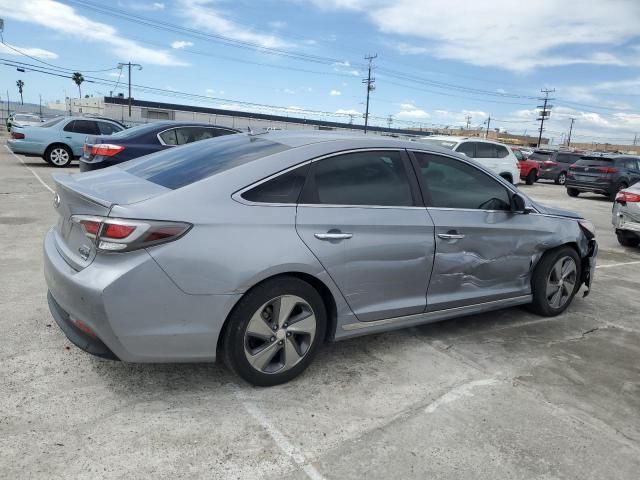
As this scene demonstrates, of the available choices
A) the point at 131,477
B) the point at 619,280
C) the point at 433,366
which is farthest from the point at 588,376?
the point at 619,280

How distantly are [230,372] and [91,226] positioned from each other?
4.26 ft

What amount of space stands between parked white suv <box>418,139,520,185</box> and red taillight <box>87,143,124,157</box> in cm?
898

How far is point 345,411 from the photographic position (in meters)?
3.01

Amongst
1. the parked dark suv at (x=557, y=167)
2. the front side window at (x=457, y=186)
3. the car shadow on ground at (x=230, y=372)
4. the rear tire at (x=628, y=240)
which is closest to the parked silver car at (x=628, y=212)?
the rear tire at (x=628, y=240)

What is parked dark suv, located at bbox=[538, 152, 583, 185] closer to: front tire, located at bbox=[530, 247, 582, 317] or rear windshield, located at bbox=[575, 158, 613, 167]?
rear windshield, located at bbox=[575, 158, 613, 167]

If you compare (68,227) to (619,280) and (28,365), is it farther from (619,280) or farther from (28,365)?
(619,280)

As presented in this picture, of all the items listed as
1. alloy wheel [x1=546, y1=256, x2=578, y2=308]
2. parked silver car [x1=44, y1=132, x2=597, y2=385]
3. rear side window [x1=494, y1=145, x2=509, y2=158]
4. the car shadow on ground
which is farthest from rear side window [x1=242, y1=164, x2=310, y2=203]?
rear side window [x1=494, y1=145, x2=509, y2=158]

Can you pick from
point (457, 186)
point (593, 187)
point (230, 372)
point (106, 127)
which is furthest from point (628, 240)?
point (106, 127)

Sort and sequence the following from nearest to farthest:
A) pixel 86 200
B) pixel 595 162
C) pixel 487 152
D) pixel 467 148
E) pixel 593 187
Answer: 1. pixel 86 200
2. pixel 467 148
3. pixel 487 152
4. pixel 593 187
5. pixel 595 162

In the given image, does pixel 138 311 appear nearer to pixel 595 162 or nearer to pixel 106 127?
pixel 106 127

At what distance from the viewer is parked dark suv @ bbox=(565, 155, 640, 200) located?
59.3ft

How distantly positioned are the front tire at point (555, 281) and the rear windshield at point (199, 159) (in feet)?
8.98

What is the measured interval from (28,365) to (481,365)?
10.1 ft

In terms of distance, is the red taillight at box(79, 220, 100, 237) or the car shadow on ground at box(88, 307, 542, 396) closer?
the red taillight at box(79, 220, 100, 237)
